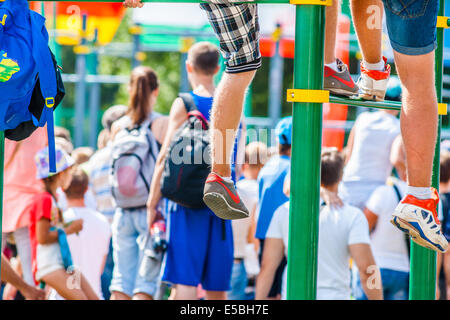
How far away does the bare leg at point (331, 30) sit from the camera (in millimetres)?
2736

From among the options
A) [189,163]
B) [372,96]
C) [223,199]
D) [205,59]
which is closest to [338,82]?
[372,96]

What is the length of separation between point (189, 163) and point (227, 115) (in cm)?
120

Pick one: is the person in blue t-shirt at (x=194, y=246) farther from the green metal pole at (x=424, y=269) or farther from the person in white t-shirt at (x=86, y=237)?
the green metal pole at (x=424, y=269)

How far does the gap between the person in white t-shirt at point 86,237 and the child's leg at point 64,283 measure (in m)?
0.24

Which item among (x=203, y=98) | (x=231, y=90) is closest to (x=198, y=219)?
(x=203, y=98)

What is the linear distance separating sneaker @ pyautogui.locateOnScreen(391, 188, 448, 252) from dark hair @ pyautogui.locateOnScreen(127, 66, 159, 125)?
241cm

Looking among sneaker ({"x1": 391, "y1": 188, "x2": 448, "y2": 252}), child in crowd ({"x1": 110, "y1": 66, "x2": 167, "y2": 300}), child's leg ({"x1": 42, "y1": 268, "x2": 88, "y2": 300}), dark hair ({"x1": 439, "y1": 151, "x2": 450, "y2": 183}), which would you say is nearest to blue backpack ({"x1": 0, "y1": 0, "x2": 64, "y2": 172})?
sneaker ({"x1": 391, "y1": 188, "x2": 448, "y2": 252})

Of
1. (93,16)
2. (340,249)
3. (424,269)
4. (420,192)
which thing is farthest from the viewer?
(93,16)

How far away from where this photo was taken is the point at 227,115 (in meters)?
2.60

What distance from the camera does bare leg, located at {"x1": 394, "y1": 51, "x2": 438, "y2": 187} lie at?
2.41 meters

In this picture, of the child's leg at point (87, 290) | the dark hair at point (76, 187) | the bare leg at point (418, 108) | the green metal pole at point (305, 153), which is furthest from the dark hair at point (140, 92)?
the bare leg at point (418, 108)

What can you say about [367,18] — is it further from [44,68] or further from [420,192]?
[44,68]

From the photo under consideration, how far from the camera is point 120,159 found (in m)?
4.39
